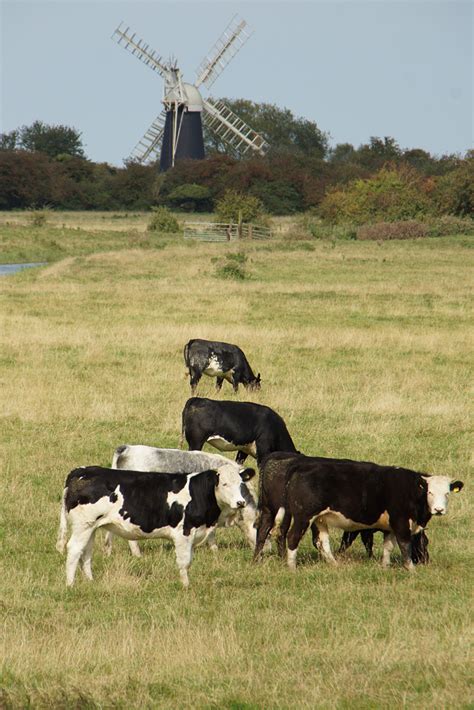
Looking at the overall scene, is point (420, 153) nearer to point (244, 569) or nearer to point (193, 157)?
point (193, 157)

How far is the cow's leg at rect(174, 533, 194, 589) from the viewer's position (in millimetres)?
10766

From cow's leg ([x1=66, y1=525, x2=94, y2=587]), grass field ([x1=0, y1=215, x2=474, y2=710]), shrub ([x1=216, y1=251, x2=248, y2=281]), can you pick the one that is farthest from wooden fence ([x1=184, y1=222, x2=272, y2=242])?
cow's leg ([x1=66, y1=525, x2=94, y2=587])

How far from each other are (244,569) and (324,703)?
406 cm

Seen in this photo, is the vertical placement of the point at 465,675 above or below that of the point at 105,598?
above

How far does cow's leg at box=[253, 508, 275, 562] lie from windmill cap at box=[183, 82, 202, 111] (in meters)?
100.0

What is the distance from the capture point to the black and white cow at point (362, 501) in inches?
452

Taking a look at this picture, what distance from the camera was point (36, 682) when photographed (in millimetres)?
7754

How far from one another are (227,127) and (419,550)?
351ft

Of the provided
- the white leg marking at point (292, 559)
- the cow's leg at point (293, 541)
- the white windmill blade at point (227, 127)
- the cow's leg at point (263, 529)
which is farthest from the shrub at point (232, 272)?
the white windmill blade at point (227, 127)

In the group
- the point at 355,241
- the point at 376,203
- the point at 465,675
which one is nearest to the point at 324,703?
the point at 465,675

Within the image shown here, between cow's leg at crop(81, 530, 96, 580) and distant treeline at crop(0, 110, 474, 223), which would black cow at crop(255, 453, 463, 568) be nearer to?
cow's leg at crop(81, 530, 96, 580)

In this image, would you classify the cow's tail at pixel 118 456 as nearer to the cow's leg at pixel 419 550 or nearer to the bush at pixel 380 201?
the cow's leg at pixel 419 550

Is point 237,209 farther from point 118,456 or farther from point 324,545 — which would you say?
point 324,545

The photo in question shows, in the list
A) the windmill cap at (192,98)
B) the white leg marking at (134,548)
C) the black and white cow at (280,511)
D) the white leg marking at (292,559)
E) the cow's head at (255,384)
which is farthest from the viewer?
the windmill cap at (192,98)
